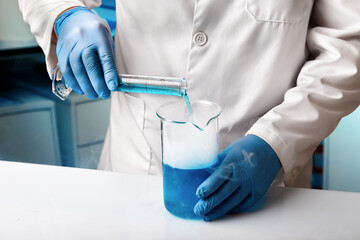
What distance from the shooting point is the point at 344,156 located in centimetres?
214

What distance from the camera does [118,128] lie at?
125cm

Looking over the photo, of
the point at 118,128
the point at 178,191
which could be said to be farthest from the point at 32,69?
the point at 178,191

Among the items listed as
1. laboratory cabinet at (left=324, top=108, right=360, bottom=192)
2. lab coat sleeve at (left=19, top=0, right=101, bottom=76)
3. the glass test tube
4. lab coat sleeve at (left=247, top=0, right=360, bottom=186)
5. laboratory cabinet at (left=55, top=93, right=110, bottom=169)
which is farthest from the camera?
laboratory cabinet at (left=55, top=93, right=110, bottom=169)

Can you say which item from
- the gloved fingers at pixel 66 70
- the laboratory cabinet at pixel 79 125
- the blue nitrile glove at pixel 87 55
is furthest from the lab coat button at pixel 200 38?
the laboratory cabinet at pixel 79 125

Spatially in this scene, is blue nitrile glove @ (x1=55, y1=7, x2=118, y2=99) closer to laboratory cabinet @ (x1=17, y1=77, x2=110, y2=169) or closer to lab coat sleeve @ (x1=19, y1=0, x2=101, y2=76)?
lab coat sleeve @ (x1=19, y1=0, x2=101, y2=76)

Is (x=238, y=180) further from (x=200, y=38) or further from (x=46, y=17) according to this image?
(x=46, y=17)

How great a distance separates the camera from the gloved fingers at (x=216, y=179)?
2.46 ft

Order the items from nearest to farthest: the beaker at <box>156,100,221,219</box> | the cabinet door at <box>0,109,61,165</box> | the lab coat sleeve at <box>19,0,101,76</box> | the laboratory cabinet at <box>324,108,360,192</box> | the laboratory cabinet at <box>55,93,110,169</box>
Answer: the beaker at <box>156,100,221,219</box>
the lab coat sleeve at <box>19,0,101,76</box>
the laboratory cabinet at <box>324,108,360,192</box>
the cabinet door at <box>0,109,61,165</box>
the laboratory cabinet at <box>55,93,110,169</box>

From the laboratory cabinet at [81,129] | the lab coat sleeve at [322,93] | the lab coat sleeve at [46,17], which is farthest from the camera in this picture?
the laboratory cabinet at [81,129]

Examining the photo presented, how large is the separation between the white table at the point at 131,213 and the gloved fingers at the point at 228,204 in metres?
0.01

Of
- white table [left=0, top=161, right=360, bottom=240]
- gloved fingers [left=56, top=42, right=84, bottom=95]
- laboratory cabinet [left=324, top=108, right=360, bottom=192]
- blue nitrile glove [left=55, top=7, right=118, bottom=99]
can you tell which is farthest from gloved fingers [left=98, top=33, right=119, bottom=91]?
laboratory cabinet [left=324, top=108, right=360, bottom=192]

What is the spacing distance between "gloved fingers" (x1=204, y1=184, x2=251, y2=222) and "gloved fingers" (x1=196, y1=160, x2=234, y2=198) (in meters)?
0.04

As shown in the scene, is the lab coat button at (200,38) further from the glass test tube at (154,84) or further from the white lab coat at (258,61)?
the glass test tube at (154,84)

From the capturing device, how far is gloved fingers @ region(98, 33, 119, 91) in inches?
36.3
